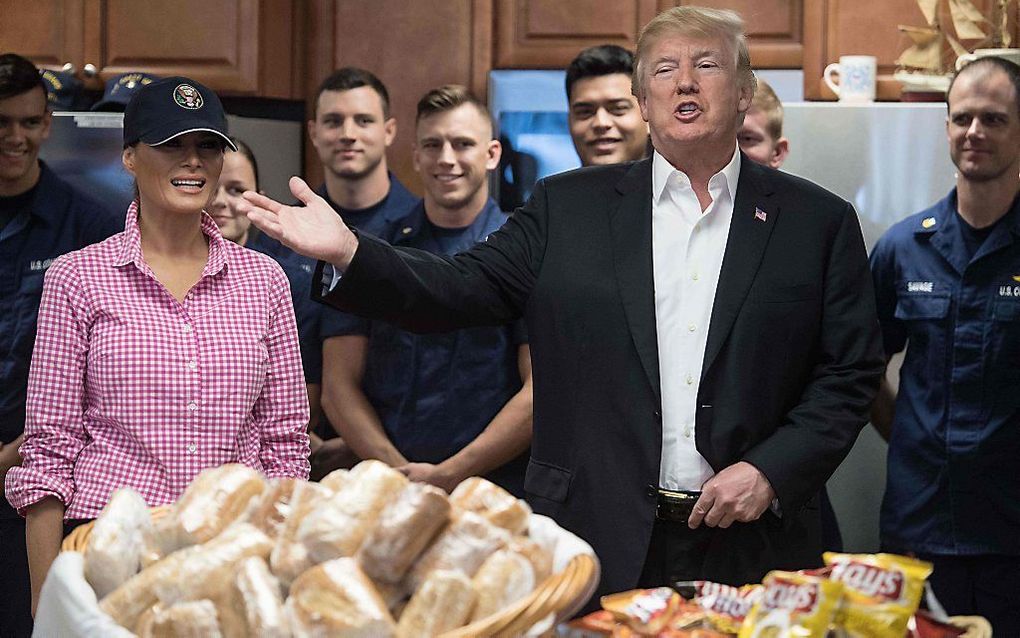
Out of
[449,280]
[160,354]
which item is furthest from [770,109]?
[160,354]

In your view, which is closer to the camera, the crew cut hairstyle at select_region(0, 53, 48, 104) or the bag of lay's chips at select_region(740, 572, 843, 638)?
the bag of lay's chips at select_region(740, 572, 843, 638)

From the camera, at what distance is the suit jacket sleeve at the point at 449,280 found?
196cm

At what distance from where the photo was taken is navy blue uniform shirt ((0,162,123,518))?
2975 mm

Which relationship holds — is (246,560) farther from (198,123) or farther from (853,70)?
(853,70)

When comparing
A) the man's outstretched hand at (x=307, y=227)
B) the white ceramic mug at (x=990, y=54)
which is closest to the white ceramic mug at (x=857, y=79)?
the white ceramic mug at (x=990, y=54)

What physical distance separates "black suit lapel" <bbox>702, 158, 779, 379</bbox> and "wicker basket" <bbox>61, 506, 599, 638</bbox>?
0.75m

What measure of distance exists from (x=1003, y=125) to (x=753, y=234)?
0.98 meters

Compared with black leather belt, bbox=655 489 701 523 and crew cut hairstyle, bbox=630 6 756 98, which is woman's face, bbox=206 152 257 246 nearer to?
crew cut hairstyle, bbox=630 6 756 98

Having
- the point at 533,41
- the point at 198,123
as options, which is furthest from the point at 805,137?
the point at 198,123

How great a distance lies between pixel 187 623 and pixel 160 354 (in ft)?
3.08

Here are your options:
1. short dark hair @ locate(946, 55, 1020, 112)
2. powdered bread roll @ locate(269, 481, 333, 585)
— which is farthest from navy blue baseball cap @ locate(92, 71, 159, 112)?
powdered bread roll @ locate(269, 481, 333, 585)

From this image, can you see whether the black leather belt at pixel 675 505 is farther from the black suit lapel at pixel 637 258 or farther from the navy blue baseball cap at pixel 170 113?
the navy blue baseball cap at pixel 170 113

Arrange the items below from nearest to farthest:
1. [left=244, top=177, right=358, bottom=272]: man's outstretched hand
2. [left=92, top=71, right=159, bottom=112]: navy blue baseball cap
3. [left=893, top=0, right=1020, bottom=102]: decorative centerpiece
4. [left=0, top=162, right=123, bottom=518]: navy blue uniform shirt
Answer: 1. [left=244, top=177, right=358, bottom=272]: man's outstretched hand
2. [left=0, top=162, right=123, bottom=518]: navy blue uniform shirt
3. [left=893, top=0, right=1020, bottom=102]: decorative centerpiece
4. [left=92, top=71, right=159, bottom=112]: navy blue baseball cap

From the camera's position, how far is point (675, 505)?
1978 millimetres
